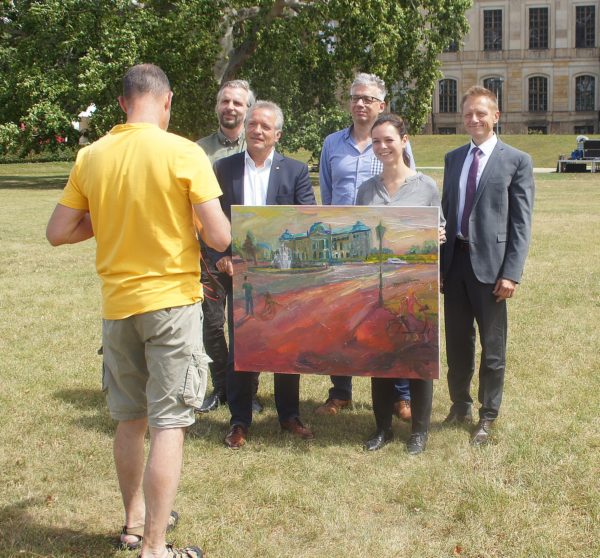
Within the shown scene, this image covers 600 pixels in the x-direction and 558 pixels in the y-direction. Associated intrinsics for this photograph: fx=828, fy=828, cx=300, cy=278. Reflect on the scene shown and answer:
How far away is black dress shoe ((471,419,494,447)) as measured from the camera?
5.24 m

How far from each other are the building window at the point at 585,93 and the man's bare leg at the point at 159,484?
75.6 m

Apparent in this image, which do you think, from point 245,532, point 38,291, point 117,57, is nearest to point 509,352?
point 245,532

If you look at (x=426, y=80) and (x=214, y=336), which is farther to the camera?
(x=426, y=80)

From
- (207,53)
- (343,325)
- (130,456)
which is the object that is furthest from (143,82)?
(207,53)

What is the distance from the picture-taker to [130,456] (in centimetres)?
380

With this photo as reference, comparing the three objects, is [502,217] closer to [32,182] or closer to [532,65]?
[32,182]

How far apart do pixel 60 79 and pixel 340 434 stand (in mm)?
26533

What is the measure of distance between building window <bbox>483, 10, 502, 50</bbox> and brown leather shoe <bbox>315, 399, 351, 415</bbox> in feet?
243

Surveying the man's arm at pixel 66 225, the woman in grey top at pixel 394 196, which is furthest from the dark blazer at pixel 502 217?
the man's arm at pixel 66 225

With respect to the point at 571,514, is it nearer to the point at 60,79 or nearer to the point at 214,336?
the point at 214,336

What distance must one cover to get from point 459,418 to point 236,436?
156cm

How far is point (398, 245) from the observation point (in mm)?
4773

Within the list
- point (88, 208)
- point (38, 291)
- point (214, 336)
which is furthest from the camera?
point (38, 291)

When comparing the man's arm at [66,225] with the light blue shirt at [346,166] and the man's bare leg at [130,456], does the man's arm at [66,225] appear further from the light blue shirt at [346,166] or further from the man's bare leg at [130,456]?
the light blue shirt at [346,166]
